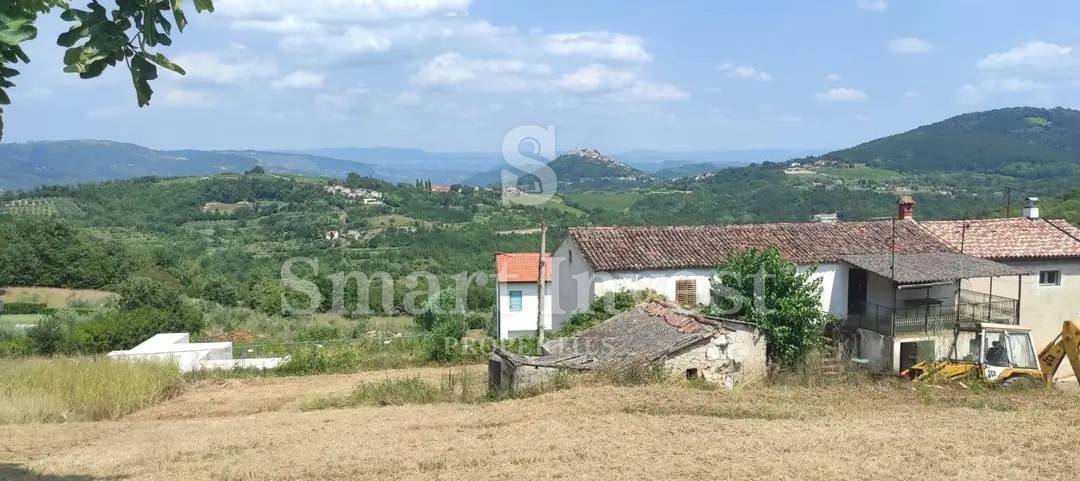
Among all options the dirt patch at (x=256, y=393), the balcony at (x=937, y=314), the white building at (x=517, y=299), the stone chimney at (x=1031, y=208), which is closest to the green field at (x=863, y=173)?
the stone chimney at (x=1031, y=208)

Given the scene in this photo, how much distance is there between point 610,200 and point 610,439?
93410 millimetres

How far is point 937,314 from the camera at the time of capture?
22.7 m

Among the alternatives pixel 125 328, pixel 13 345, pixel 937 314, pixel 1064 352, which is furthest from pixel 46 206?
pixel 1064 352

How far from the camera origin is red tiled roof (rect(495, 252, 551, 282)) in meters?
31.7

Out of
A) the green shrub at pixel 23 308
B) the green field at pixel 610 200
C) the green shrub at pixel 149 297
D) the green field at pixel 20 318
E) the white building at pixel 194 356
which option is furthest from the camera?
the green field at pixel 610 200

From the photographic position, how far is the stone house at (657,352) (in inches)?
650

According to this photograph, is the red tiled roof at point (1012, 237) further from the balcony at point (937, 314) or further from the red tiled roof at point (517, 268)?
the red tiled roof at point (517, 268)

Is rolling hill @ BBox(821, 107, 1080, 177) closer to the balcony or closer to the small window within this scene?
the small window

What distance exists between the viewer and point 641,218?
84.8m

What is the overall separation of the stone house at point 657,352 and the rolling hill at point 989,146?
125 meters

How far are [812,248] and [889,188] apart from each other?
89.6 m

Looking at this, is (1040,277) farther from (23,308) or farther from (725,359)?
(23,308)

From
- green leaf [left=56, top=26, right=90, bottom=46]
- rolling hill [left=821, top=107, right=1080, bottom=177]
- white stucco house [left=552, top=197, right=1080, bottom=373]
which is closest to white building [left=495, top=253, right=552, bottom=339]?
white stucco house [left=552, top=197, right=1080, bottom=373]

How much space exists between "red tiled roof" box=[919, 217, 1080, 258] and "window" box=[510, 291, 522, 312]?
15.6 meters
